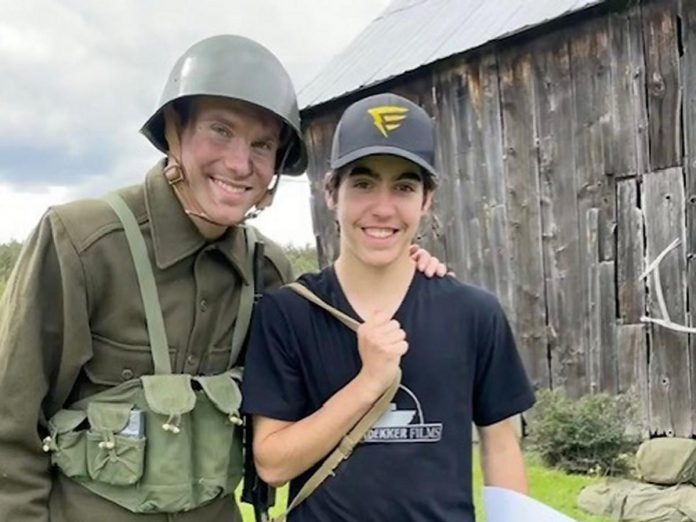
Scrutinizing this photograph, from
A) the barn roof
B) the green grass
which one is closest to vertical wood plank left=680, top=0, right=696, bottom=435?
the barn roof

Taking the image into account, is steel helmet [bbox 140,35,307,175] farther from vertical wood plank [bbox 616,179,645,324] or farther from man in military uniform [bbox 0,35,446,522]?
vertical wood plank [bbox 616,179,645,324]

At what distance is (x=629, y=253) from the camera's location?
743 centimetres

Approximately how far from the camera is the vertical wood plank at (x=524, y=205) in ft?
27.0

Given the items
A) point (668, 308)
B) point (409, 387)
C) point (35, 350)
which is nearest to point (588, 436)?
point (668, 308)

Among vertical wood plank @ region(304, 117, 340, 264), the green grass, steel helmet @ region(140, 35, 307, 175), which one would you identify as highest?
vertical wood plank @ region(304, 117, 340, 264)

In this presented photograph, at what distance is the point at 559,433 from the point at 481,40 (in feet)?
12.6

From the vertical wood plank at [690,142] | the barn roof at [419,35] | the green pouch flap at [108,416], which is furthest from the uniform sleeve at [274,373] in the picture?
the barn roof at [419,35]

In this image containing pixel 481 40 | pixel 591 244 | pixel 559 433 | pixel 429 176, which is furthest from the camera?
pixel 481 40

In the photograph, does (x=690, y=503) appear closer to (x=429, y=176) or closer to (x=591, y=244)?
(x=591, y=244)

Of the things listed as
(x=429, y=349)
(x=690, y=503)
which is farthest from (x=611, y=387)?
(x=429, y=349)

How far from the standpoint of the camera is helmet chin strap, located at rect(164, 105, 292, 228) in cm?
242

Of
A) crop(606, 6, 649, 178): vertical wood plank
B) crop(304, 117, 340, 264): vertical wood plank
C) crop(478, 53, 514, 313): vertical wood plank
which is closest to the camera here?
crop(606, 6, 649, 178): vertical wood plank

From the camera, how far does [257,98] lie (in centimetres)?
234

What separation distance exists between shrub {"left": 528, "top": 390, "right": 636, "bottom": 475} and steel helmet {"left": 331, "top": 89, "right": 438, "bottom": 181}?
5.37m
